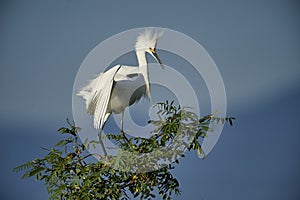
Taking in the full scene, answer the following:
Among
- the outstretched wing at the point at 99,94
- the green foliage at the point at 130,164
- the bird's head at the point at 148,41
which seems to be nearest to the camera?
the green foliage at the point at 130,164

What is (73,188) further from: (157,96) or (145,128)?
(157,96)

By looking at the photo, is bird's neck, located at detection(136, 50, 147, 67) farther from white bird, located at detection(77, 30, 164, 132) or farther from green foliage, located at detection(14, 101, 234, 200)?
green foliage, located at detection(14, 101, 234, 200)

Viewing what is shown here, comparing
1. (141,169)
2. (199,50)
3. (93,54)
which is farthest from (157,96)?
(141,169)

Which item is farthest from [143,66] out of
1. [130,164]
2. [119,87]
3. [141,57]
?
[130,164]

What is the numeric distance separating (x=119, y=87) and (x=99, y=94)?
9 centimetres

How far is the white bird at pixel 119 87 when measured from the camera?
142cm

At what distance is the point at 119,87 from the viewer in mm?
1508

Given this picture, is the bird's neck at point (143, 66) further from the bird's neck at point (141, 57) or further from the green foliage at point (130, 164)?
the green foliage at point (130, 164)

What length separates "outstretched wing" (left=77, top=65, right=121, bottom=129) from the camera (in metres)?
1.41

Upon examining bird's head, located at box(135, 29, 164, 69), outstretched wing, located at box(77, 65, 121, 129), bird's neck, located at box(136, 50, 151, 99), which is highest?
bird's head, located at box(135, 29, 164, 69)

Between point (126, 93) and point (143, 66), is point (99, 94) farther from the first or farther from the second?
point (143, 66)

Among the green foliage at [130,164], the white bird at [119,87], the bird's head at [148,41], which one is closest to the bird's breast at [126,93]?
the white bird at [119,87]

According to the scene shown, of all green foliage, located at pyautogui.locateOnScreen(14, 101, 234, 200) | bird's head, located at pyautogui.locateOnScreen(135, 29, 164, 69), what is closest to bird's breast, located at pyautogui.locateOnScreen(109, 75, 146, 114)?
bird's head, located at pyautogui.locateOnScreen(135, 29, 164, 69)

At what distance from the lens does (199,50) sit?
1.58 meters
